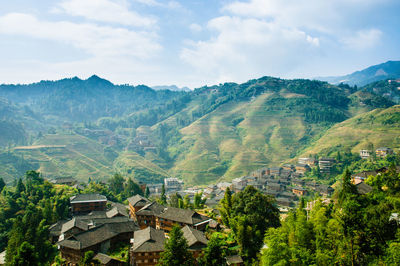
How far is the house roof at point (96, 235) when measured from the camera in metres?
38.8

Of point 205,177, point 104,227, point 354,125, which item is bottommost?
point 205,177

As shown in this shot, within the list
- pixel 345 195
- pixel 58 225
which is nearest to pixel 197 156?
pixel 58 225

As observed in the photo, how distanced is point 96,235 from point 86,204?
21.2 meters

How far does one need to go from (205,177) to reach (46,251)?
96.3m

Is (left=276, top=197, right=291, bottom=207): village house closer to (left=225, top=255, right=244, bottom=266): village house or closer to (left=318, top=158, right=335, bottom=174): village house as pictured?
(left=318, top=158, right=335, bottom=174): village house

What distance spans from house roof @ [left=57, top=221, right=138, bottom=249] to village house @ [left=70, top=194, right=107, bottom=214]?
18.5 meters

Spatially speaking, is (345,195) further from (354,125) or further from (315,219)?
(354,125)

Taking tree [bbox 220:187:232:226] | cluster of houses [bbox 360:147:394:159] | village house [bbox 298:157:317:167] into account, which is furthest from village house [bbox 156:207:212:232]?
cluster of houses [bbox 360:147:394:159]

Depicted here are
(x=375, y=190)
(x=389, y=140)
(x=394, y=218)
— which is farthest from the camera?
(x=389, y=140)

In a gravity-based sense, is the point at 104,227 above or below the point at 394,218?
below

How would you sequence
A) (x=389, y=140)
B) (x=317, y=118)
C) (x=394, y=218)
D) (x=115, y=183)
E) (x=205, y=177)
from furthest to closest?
(x=317, y=118)
(x=205, y=177)
(x=389, y=140)
(x=115, y=183)
(x=394, y=218)

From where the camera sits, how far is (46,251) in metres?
45.1

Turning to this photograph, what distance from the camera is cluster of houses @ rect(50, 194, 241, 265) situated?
35188 mm

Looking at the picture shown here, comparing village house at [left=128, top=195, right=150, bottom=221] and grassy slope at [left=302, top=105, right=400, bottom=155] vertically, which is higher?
grassy slope at [left=302, top=105, right=400, bottom=155]
